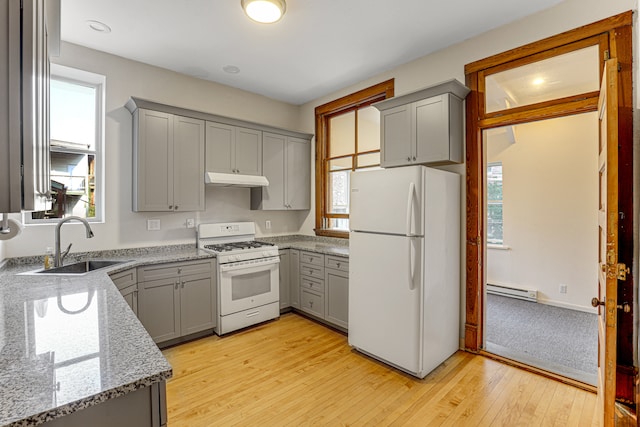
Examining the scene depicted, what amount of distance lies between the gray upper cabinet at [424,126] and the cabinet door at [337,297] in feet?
4.31

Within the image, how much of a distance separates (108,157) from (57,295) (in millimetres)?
1912

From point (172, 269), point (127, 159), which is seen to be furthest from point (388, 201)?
point (127, 159)

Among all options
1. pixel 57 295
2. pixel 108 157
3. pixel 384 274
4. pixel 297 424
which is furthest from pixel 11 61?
pixel 108 157

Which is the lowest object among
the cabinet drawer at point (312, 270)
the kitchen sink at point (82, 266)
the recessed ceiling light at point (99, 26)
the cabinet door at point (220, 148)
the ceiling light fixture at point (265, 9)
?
the cabinet drawer at point (312, 270)

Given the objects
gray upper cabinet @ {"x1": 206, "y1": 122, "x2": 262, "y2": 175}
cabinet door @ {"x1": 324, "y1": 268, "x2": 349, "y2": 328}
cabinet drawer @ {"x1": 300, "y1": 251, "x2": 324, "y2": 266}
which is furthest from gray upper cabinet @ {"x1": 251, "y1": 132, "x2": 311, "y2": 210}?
cabinet door @ {"x1": 324, "y1": 268, "x2": 349, "y2": 328}

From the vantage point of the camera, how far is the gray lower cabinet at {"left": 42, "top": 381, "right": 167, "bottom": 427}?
0.86 metres

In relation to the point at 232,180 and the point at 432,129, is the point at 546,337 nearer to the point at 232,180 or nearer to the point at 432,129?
the point at 432,129

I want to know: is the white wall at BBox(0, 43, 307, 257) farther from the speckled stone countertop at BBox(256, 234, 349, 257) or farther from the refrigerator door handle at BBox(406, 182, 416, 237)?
the refrigerator door handle at BBox(406, 182, 416, 237)

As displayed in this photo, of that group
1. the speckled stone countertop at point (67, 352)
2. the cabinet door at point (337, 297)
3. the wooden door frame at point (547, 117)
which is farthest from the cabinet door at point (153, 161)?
the wooden door frame at point (547, 117)

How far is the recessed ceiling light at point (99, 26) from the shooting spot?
105 inches

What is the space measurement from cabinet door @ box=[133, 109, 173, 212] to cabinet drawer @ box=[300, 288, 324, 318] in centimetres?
187

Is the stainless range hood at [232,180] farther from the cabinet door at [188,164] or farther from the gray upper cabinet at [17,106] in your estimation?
the gray upper cabinet at [17,106]

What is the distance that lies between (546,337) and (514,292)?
145cm

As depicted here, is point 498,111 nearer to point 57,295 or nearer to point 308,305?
point 308,305
